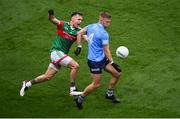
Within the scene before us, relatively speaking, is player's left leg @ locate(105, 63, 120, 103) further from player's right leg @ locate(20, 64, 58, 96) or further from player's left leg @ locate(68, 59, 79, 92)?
player's right leg @ locate(20, 64, 58, 96)

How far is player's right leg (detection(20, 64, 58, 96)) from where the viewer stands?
37.5 ft

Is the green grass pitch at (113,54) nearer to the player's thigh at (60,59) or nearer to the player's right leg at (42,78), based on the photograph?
the player's right leg at (42,78)

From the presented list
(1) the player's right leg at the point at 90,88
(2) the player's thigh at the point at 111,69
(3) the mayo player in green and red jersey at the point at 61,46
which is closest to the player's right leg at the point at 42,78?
(3) the mayo player in green and red jersey at the point at 61,46

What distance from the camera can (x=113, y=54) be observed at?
45.3 feet

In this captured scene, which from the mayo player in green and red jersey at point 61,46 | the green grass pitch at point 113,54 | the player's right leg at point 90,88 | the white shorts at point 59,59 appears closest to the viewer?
the player's right leg at point 90,88

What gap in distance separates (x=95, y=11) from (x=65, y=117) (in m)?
6.45

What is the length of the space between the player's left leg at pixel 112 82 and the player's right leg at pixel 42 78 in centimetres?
137

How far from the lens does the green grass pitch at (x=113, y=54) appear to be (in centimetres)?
1103

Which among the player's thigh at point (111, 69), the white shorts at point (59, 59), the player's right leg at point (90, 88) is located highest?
the white shorts at point (59, 59)

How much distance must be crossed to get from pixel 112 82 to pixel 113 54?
103 inches

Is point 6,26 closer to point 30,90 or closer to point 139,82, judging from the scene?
point 30,90

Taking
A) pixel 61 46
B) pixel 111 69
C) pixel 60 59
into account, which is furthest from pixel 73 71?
pixel 111 69

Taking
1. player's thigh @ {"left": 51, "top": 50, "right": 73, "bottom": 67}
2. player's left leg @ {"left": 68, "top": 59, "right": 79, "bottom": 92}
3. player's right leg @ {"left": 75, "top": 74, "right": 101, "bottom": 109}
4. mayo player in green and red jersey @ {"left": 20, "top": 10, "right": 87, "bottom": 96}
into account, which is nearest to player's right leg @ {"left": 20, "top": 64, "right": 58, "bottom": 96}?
mayo player in green and red jersey @ {"left": 20, "top": 10, "right": 87, "bottom": 96}

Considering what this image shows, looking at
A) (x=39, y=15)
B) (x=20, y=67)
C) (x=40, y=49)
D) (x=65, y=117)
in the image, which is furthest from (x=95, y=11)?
(x=65, y=117)
